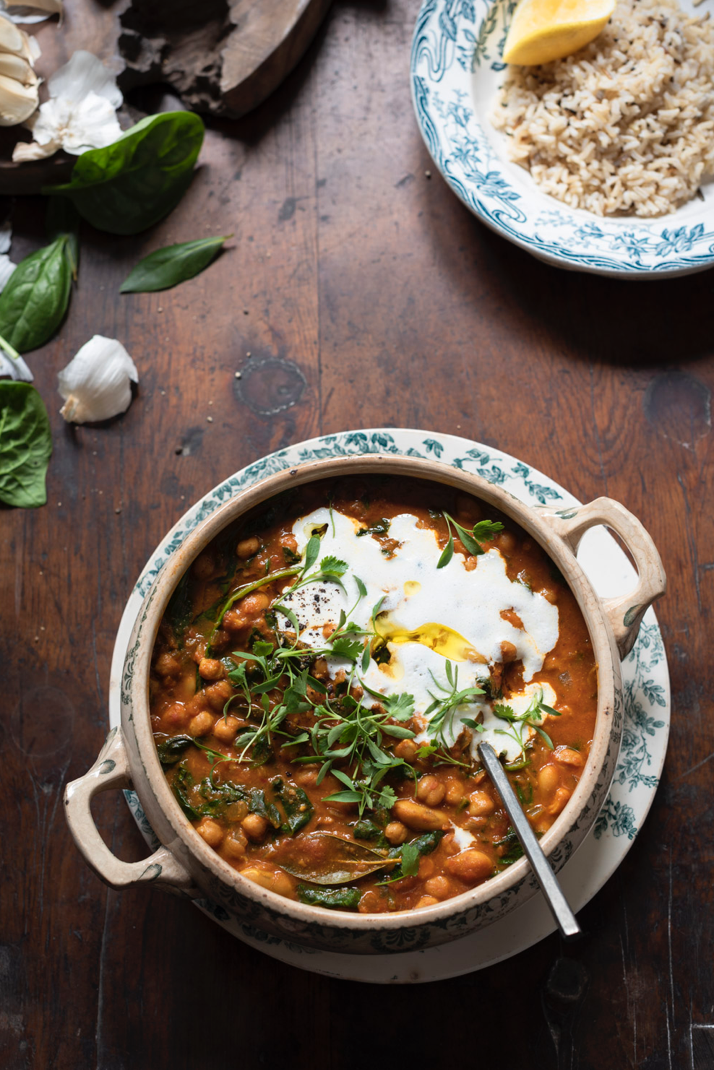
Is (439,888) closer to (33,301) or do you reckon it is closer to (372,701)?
(372,701)

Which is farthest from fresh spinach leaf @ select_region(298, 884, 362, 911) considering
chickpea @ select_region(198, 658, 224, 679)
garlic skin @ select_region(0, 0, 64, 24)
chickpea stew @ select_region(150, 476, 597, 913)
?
garlic skin @ select_region(0, 0, 64, 24)

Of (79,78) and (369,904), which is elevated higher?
(79,78)

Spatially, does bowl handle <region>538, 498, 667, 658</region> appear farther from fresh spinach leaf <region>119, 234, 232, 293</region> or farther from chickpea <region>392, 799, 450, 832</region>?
fresh spinach leaf <region>119, 234, 232, 293</region>

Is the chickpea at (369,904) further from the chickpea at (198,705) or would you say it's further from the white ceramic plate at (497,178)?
the white ceramic plate at (497,178)

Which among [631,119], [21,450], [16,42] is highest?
[16,42]

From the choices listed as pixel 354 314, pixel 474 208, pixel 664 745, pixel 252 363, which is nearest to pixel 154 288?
pixel 252 363

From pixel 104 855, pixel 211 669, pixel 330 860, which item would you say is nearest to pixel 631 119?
pixel 211 669

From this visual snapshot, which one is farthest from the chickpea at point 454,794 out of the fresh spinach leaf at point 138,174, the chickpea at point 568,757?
the fresh spinach leaf at point 138,174

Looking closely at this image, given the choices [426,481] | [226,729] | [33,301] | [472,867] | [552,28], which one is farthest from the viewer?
[33,301]
